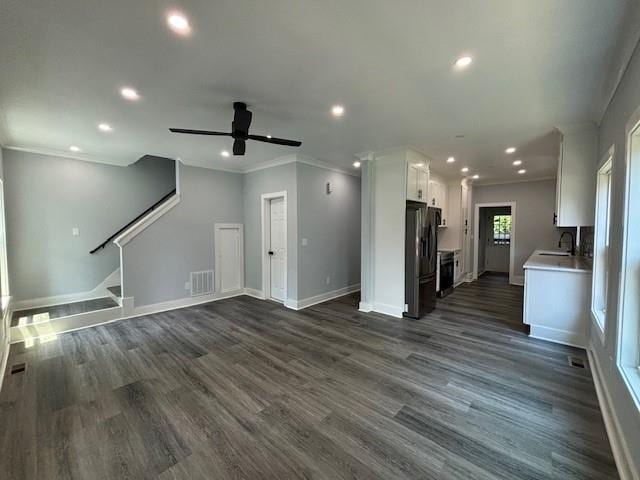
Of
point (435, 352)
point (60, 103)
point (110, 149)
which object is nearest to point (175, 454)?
point (435, 352)

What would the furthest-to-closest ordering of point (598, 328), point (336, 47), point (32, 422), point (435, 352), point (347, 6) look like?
point (435, 352) → point (598, 328) → point (32, 422) → point (336, 47) → point (347, 6)

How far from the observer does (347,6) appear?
158cm

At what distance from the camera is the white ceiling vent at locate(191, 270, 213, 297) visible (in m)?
5.30

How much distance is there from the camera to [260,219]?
5.64 m

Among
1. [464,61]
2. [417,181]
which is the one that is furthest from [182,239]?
[464,61]

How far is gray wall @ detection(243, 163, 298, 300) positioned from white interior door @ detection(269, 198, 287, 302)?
0.80 ft

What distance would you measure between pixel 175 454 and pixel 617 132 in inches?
166

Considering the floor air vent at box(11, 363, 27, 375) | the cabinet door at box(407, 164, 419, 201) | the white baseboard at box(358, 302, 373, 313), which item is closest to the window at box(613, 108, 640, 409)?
the cabinet door at box(407, 164, 419, 201)

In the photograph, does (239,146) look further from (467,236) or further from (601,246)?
(467,236)

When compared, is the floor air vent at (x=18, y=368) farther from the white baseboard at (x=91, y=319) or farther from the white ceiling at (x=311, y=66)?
the white ceiling at (x=311, y=66)

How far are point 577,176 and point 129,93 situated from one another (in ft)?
17.1

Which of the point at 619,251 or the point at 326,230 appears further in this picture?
the point at 326,230

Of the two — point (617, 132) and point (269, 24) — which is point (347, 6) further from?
point (617, 132)

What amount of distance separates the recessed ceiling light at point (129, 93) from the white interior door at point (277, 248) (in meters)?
2.94
